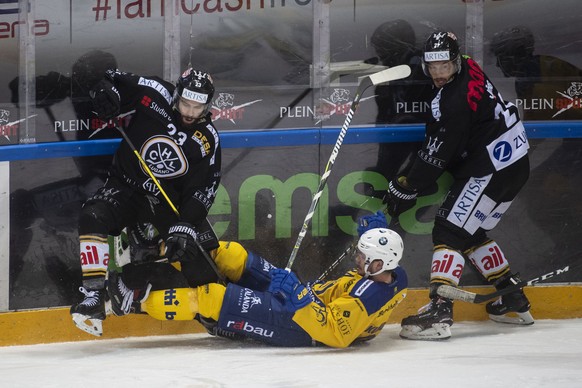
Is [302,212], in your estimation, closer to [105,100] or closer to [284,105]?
[284,105]

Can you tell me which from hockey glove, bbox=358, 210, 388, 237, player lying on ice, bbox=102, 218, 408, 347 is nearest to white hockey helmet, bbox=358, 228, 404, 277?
player lying on ice, bbox=102, 218, 408, 347

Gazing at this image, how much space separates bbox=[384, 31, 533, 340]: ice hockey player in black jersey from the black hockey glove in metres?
1.48

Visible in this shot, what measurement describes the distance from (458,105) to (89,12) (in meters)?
1.83

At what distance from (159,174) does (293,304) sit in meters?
0.91

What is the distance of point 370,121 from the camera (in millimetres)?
6180

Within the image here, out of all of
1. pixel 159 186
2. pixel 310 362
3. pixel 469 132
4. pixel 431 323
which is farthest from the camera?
pixel 469 132

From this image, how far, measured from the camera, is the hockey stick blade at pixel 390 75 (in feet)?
19.5

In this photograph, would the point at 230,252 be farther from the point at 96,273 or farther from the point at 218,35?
the point at 218,35

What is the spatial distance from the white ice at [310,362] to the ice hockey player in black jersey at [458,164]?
0.29 meters

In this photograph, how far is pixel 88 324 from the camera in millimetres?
5398

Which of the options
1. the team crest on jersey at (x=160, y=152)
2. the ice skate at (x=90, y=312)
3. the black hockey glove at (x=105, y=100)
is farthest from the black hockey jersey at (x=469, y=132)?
the ice skate at (x=90, y=312)

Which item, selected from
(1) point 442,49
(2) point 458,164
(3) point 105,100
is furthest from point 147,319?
(1) point 442,49

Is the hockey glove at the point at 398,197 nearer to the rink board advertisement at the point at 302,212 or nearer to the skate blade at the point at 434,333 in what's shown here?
the rink board advertisement at the point at 302,212

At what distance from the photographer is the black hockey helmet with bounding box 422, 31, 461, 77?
578cm
